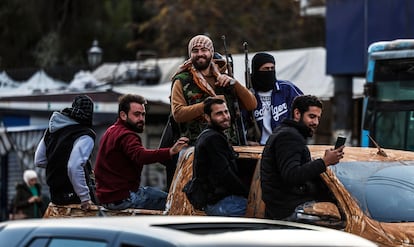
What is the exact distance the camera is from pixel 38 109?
2286 cm

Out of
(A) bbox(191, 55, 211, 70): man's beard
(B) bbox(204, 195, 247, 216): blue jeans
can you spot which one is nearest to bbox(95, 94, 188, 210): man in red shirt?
(A) bbox(191, 55, 211, 70): man's beard

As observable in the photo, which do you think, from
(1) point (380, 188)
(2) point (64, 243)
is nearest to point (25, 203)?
(1) point (380, 188)

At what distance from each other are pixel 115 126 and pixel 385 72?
5334mm

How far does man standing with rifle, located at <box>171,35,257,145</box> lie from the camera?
9617 mm

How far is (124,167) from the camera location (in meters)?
9.49

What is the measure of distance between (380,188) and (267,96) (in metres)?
2.31

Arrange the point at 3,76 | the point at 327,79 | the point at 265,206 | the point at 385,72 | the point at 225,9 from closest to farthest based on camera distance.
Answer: the point at 265,206 → the point at 385,72 → the point at 327,79 → the point at 3,76 → the point at 225,9

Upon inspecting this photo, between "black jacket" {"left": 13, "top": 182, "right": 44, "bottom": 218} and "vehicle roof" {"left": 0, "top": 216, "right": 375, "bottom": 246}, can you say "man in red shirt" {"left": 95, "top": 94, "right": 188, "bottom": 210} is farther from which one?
"black jacket" {"left": 13, "top": 182, "right": 44, "bottom": 218}

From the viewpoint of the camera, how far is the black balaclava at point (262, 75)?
387 inches

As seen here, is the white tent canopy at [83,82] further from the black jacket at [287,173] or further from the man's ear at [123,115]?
the black jacket at [287,173]

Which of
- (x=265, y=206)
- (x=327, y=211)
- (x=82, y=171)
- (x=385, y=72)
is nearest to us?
(x=327, y=211)

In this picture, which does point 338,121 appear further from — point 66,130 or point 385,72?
point 66,130

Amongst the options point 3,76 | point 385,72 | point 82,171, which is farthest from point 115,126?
point 3,76

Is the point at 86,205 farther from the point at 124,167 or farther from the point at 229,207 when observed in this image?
the point at 229,207
